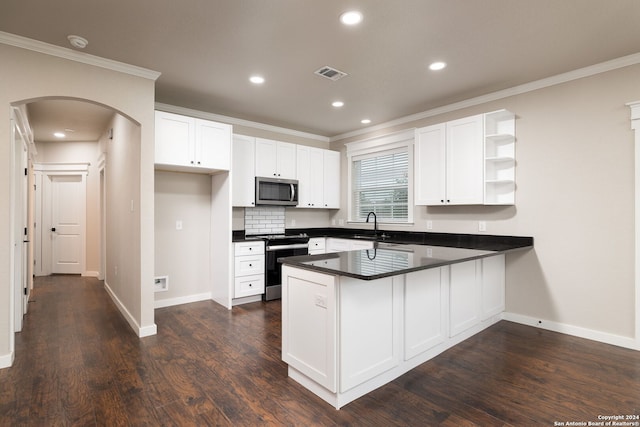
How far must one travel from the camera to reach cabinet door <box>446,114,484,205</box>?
3.79 metres

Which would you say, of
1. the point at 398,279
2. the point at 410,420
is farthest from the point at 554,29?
the point at 410,420

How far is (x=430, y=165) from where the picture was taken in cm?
429

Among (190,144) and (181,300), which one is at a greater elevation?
(190,144)

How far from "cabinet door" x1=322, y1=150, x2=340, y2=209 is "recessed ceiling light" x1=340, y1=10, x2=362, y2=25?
3302 mm

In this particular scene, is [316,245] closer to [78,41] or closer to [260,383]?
[260,383]

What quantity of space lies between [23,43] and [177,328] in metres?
2.90

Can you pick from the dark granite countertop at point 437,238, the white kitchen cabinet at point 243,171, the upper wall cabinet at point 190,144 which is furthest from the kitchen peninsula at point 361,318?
the white kitchen cabinet at point 243,171

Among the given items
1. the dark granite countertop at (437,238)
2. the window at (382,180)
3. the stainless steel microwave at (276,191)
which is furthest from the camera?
the window at (382,180)

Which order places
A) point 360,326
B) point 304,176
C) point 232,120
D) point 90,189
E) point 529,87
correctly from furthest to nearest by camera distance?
1. point 90,189
2. point 304,176
3. point 232,120
4. point 529,87
5. point 360,326

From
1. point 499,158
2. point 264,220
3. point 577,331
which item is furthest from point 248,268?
point 577,331

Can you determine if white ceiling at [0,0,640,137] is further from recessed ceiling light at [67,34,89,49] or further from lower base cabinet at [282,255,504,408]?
lower base cabinet at [282,255,504,408]

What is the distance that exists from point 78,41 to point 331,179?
3937mm

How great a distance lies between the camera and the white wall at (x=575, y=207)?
122 inches

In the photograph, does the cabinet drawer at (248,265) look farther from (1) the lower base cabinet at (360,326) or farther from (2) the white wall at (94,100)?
(1) the lower base cabinet at (360,326)
